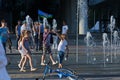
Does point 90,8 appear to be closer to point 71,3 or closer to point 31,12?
point 71,3

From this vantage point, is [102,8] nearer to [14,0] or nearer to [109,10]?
[109,10]

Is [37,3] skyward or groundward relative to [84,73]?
skyward

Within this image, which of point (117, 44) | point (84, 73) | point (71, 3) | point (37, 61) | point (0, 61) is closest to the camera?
point (0, 61)

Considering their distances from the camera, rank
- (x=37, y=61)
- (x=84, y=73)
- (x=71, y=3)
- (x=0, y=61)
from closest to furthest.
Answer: (x=0, y=61), (x=84, y=73), (x=37, y=61), (x=71, y=3)

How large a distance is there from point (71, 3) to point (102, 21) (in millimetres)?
3805

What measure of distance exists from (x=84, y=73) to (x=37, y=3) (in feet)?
109

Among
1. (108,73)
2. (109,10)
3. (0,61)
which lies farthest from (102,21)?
(0,61)

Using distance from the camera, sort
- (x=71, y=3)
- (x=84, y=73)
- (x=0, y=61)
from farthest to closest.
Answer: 1. (x=71, y=3)
2. (x=84, y=73)
3. (x=0, y=61)

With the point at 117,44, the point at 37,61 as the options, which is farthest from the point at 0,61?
the point at 117,44

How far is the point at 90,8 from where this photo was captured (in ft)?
153

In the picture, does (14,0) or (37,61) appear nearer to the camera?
(37,61)

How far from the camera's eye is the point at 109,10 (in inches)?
1849

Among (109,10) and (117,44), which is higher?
(109,10)

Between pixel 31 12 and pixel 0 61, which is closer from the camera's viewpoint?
pixel 0 61
